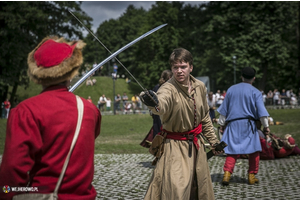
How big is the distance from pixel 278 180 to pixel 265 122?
126 cm

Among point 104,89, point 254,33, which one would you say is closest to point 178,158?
point 254,33

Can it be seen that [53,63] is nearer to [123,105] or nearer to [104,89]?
[123,105]

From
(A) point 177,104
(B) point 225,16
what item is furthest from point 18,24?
(A) point 177,104

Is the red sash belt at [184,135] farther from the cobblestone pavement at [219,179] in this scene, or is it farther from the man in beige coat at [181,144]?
the cobblestone pavement at [219,179]

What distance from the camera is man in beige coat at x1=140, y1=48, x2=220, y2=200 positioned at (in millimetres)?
3843

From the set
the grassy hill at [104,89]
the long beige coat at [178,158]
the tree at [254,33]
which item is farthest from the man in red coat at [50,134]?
the grassy hill at [104,89]

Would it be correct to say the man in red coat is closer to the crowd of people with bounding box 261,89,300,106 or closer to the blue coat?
the blue coat

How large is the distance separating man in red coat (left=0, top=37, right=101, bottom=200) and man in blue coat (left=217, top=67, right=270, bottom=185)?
4958mm

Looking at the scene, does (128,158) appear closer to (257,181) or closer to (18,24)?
(257,181)

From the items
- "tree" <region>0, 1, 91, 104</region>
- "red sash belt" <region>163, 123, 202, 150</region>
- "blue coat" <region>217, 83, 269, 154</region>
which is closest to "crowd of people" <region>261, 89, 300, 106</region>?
"tree" <region>0, 1, 91, 104</region>

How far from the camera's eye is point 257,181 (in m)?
7.37

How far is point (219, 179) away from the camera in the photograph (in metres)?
7.73

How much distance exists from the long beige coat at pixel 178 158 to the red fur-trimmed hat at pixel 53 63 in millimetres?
1346

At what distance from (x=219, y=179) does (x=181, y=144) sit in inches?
157
